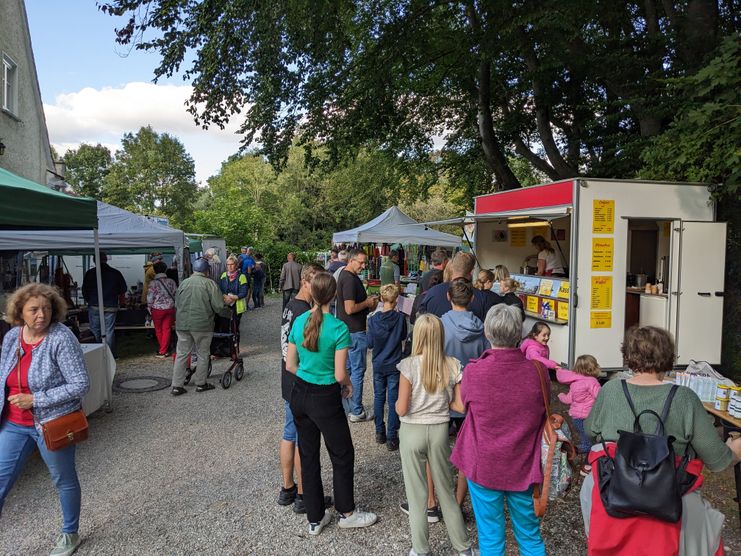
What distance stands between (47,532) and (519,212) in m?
6.81

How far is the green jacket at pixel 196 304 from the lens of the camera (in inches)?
260

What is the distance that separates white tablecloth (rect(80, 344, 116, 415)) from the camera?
548 centimetres

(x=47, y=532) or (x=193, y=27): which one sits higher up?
(x=193, y=27)

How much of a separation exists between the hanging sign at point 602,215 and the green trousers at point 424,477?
4450 mm

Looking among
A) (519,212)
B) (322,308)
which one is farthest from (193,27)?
(322,308)

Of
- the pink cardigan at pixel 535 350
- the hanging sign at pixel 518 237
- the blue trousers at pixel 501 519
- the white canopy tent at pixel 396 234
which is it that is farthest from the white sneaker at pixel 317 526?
the white canopy tent at pixel 396 234

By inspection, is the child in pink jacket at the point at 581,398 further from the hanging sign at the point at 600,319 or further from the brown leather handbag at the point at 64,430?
the brown leather handbag at the point at 64,430

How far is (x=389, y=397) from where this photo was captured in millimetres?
4855

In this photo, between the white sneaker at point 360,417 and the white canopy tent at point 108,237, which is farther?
the white canopy tent at point 108,237

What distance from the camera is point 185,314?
6.61 metres

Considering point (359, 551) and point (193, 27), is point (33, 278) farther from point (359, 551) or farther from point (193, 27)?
point (359, 551)

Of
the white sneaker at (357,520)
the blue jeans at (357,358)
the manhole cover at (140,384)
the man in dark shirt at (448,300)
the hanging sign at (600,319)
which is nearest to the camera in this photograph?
the white sneaker at (357,520)

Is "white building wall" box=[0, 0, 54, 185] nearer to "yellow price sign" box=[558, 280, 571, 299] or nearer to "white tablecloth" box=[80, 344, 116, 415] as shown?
"white tablecloth" box=[80, 344, 116, 415]

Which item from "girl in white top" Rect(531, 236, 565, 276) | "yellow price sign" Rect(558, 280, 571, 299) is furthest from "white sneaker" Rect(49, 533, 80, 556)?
"girl in white top" Rect(531, 236, 565, 276)
